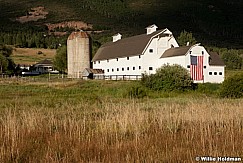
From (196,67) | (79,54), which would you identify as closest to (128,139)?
(196,67)

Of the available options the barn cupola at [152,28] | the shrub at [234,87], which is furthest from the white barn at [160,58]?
the shrub at [234,87]

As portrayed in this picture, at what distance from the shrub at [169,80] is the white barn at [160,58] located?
40.0 feet

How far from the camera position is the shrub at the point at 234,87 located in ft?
126

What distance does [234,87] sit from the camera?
38.5m

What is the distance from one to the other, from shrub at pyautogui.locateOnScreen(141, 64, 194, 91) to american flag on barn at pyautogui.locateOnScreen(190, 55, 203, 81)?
12.9m

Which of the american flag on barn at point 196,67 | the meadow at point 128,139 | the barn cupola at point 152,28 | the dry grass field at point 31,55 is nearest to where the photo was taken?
the meadow at point 128,139

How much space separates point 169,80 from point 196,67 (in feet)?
51.4

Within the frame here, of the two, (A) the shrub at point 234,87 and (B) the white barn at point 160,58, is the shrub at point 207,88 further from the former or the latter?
(B) the white barn at point 160,58

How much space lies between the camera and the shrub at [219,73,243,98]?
38344 millimetres

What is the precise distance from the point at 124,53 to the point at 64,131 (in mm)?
54977

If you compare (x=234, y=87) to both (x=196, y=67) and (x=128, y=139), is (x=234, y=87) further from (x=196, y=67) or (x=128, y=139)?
(x=128, y=139)

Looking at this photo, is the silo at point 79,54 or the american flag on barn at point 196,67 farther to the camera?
the silo at point 79,54

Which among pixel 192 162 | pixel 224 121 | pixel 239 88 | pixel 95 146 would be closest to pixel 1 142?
pixel 95 146

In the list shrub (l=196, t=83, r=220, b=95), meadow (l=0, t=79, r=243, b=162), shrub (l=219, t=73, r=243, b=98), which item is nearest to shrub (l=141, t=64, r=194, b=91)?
shrub (l=196, t=83, r=220, b=95)
